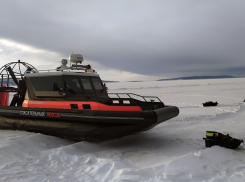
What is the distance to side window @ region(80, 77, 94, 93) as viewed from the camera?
577cm

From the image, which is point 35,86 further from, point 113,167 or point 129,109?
point 113,167

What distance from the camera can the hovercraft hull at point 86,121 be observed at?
4586 millimetres

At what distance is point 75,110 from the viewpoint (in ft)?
16.3

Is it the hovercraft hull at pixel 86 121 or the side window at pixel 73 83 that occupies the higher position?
the side window at pixel 73 83

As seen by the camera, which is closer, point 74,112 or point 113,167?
point 113,167

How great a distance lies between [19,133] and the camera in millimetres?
5703

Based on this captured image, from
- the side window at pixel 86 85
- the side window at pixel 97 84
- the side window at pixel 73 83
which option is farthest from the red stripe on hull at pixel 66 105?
the side window at pixel 97 84

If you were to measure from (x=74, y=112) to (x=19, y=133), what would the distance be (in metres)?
1.95

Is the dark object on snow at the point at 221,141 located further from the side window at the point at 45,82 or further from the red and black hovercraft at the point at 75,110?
the side window at the point at 45,82

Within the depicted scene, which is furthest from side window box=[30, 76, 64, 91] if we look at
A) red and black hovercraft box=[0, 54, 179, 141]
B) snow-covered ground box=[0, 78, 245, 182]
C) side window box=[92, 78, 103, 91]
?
snow-covered ground box=[0, 78, 245, 182]

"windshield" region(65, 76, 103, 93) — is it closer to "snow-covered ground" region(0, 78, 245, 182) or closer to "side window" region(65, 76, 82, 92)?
"side window" region(65, 76, 82, 92)

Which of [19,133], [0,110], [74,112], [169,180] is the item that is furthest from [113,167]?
[0,110]

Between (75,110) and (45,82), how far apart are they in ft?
4.59

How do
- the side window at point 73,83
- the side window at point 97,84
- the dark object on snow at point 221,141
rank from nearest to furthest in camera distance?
the dark object on snow at point 221,141
the side window at point 73,83
the side window at point 97,84
